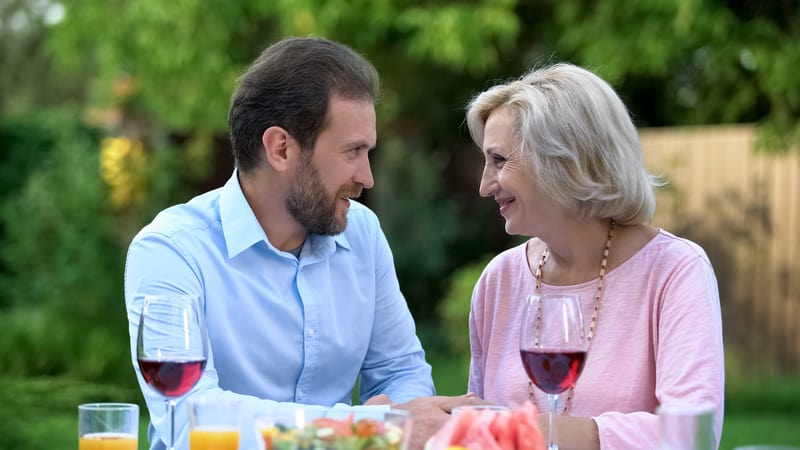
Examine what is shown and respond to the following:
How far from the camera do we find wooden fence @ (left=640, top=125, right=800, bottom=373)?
8320 millimetres

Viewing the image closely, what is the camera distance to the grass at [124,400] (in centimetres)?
552

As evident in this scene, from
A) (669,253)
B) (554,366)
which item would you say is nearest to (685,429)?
(554,366)

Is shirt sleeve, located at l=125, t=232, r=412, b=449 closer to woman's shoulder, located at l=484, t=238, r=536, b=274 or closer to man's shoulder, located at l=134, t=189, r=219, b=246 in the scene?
man's shoulder, located at l=134, t=189, r=219, b=246

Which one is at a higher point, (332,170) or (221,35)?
(221,35)

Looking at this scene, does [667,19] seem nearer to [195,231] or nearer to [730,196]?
[730,196]

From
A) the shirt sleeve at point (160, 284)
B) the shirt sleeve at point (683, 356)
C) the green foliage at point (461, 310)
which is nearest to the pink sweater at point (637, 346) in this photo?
the shirt sleeve at point (683, 356)

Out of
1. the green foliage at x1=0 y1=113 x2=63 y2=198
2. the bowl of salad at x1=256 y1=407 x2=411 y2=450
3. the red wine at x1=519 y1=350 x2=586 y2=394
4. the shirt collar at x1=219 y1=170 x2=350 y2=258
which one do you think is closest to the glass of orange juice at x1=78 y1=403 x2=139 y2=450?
the bowl of salad at x1=256 y1=407 x2=411 y2=450

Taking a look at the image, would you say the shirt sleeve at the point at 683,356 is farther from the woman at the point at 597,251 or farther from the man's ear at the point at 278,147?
the man's ear at the point at 278,147

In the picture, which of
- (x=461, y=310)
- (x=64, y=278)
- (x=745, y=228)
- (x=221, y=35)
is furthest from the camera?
(x=221, y=35)

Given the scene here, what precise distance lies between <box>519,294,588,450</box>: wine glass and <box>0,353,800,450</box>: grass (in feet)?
13.2

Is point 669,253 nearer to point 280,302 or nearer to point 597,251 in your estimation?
point 597,251

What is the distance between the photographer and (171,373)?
1896 mm

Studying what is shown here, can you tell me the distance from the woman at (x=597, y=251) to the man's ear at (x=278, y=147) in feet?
1.42

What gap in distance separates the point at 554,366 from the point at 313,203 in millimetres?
1025
